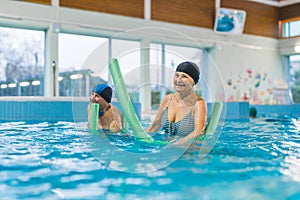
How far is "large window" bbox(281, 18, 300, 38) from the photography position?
1251cm

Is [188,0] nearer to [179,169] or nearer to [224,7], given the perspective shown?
[224,7]

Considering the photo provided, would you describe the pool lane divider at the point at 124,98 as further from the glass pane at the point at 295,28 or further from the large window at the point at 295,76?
the large window at the point at 295,76

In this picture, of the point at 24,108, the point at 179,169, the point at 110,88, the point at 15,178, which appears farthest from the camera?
the point at 24,108

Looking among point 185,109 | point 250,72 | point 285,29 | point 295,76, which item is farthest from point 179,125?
point 295,76

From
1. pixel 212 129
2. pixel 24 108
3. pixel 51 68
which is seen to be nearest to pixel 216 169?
pixel 212 129

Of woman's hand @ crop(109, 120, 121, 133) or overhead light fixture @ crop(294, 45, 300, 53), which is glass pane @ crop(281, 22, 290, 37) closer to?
overhead light fixture @ crop(294, 45, 300, 53)

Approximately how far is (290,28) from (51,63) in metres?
8.26

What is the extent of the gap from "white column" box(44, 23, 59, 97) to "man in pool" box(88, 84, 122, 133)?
5.93m

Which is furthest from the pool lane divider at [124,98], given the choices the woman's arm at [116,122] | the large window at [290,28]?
the large window at [290,28]

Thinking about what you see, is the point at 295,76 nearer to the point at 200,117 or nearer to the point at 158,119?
the point at 158,119

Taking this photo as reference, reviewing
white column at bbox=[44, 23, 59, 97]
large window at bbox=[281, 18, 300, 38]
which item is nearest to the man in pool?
white column at bbox=[44, 23, 59, 97]

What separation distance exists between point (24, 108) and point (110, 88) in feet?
12.6

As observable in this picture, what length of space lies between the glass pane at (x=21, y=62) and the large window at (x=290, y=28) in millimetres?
8227

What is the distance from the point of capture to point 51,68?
28.2 ft
